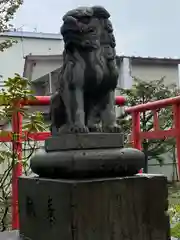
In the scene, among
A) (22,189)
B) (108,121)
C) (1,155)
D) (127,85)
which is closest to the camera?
(108,121)

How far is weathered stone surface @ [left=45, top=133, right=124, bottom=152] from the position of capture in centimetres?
175

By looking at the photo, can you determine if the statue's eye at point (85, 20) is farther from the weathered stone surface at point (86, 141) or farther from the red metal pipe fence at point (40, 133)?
the red metal pipe fence at point (40, 133)

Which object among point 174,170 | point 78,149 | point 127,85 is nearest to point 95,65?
point 78,149

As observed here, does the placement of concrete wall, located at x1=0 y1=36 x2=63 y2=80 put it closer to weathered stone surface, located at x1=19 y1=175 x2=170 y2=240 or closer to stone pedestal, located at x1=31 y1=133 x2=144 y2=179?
stone pedestal, located at x1=31 y1=133 x2=144 y2=179

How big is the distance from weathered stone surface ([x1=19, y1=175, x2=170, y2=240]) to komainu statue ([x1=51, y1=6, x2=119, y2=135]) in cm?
31

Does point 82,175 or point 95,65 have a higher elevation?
point 95,65

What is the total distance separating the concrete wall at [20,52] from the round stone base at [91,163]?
12.1 m

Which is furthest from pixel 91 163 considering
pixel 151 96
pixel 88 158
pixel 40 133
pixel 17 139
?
pixel 151 96

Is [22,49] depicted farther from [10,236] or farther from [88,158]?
[88,158]

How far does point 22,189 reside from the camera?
6.80ft

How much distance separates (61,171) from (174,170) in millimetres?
10312

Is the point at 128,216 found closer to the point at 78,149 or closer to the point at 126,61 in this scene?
the point at 78,149

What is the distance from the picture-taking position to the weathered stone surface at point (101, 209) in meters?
1.58

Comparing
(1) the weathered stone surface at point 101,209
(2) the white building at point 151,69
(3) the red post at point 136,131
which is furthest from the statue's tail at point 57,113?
(2) the white building at point 151,69
